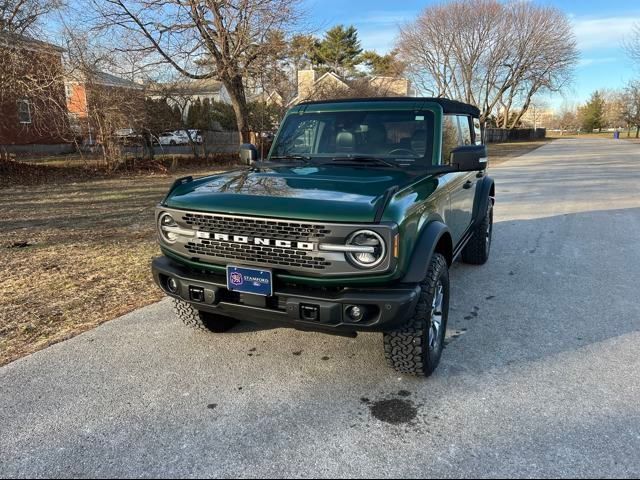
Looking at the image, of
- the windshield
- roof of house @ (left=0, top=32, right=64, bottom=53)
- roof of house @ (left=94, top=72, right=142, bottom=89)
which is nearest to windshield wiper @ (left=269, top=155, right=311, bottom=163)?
the windshield

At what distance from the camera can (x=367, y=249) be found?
8.80 feet

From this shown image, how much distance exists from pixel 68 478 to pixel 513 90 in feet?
181

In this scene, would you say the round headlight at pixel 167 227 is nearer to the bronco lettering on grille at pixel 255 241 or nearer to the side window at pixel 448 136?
the bronco lettering on grille at pixel 255 241

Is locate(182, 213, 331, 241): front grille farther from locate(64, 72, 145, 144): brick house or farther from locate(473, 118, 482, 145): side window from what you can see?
locate(64, 72, 145, 144): brick house

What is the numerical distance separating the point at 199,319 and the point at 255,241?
1233mm

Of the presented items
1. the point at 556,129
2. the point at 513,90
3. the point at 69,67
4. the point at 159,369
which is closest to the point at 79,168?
the point at 69,67

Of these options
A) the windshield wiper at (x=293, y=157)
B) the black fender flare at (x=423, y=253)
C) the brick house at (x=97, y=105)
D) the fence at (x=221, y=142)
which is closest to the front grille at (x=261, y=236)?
the black fender flare at (x=423, y=253)

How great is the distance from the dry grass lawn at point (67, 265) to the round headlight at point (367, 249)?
8.51 feet

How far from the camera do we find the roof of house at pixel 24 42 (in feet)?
44.1

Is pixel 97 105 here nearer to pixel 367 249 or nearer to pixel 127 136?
pixel 127 136

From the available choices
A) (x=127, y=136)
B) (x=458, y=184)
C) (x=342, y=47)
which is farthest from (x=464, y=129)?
(x=342, y=47)

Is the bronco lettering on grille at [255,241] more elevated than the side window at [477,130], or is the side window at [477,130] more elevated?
the side window at [477,130]

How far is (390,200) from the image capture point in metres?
2.78

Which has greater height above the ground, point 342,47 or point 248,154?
point 342,47
